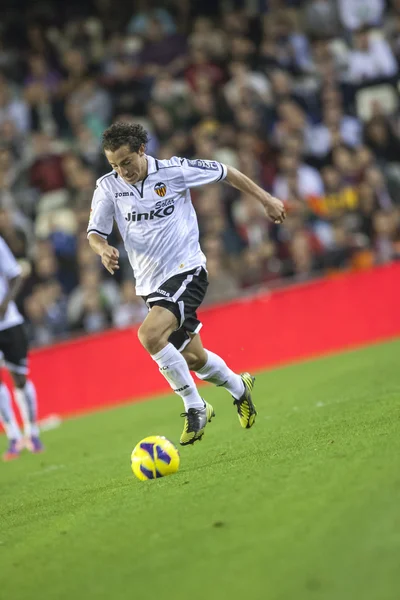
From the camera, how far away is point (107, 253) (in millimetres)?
7004

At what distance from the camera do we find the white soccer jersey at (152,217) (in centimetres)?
763

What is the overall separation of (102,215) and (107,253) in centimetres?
75

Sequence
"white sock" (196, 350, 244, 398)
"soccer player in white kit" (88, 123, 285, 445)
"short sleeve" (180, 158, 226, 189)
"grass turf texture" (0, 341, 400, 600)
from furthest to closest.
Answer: "white sock" (196, 350, 244, 398) → "short sleeve" (180, 158, 226, 189) → "soccer player in white kit" (88, 123, 285, 445) → "grass turf texture" (0, 341, 400, 600)

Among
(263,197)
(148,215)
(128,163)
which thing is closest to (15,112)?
(148,215)

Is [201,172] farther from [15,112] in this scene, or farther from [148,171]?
[15,112]

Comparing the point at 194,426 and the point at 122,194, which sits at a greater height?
the point at 122,194

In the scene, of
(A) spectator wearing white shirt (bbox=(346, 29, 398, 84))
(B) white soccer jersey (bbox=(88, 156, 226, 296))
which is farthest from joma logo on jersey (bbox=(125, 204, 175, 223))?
(A) spectator wearing white shirt (bbox=(346, 29, 398, 84))

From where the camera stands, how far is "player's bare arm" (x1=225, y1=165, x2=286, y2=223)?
7.57 m

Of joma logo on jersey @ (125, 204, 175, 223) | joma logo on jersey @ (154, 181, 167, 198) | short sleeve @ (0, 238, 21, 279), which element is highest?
joma logo on jersey @ (154, 181, 167, 198)

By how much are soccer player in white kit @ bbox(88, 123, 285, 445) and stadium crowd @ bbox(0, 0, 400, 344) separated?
6.90 metres

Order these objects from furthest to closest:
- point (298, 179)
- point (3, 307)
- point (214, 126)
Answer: point (214, 126), point (298, 179), point (3, 307)

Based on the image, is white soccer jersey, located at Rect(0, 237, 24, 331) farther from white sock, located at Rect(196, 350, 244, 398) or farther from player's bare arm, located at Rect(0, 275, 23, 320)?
white sock, located at Rect(196, 350, 244, 398)

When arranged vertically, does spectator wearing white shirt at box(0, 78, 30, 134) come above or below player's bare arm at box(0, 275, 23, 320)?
above

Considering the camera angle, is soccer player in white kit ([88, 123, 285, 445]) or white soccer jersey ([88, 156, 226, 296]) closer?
soccer player in white kit ([88, 123, 285, 445])
